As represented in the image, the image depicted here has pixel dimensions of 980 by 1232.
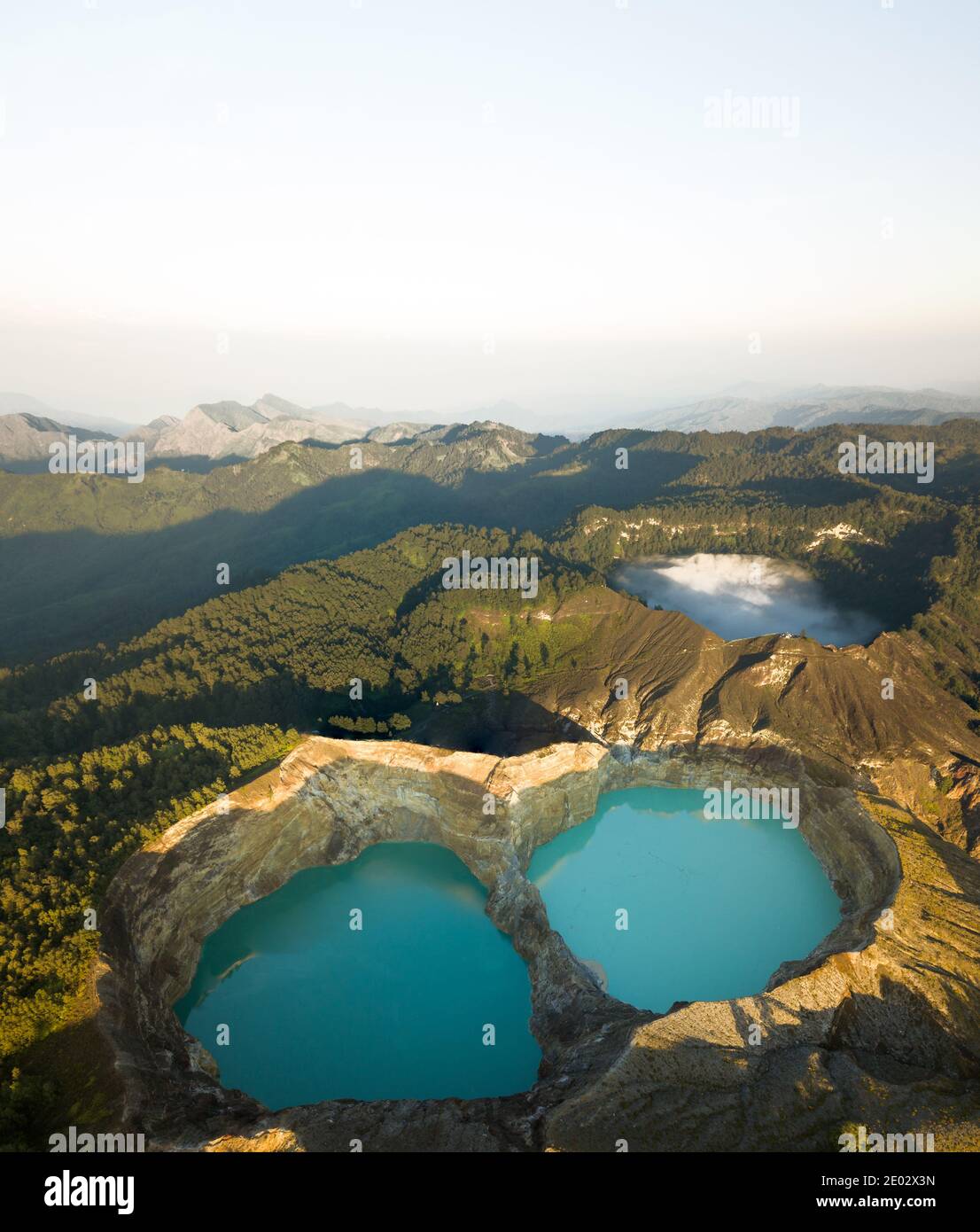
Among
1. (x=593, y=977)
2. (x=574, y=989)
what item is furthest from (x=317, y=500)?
(x=574, y=989)

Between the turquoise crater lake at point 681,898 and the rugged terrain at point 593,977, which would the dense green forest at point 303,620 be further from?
the turquoise crater lake at point 681,898

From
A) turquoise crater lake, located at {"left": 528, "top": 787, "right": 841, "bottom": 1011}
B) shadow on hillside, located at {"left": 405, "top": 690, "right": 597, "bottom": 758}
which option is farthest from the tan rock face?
shadow on hillside, located at {"left": 405, "top": 690, "right": 597, "bottom": 758}

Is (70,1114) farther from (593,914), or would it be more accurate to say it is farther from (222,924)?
(593,914)

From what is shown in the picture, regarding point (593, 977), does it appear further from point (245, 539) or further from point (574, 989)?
point (245, 539)

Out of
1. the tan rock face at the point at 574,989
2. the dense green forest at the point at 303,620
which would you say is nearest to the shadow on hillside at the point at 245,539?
the dense green forest at the point at 303,620

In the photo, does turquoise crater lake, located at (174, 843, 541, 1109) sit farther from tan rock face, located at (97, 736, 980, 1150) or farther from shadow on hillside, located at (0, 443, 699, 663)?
shadow on hillside, located at (0, 443, 699, 663)

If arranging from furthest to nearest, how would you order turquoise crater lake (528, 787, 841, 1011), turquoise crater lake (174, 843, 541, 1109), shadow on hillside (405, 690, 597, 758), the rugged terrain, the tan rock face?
shadow on hillside (405, 690, 597, 758)
turquoise crater lake (528, 787, 841, 1011)
turquoise crater lake (174, 843, 541, 1109)
the rugged terrain
the tan rock face
